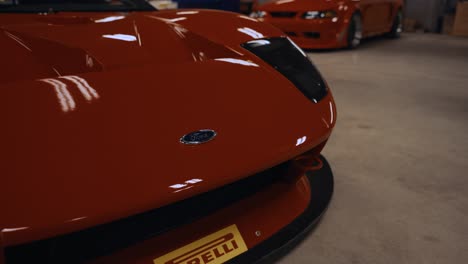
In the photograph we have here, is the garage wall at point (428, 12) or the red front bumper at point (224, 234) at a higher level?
the red front bumper at point (224, 234)

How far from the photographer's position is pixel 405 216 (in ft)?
3.44

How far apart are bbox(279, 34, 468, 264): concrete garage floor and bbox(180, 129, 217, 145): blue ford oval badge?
A: 0.36 m

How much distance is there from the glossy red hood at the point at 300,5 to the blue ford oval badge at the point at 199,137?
3.26 m

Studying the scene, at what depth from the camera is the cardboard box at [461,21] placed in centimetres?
529

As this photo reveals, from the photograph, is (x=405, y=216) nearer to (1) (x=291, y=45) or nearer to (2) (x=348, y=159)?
(2) (x=348, y=159)

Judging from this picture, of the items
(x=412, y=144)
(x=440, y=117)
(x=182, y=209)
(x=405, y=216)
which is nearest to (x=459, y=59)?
(x=440, y=117)

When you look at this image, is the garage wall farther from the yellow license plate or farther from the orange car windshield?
the yellow license plate

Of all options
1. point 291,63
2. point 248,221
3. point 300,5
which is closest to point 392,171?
point 291,63

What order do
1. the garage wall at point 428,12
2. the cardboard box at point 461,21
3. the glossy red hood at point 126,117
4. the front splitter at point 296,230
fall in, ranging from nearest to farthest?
1. the glossy red hood at point 126,117
2. the front splitter at point 296,230
3. the cardboard box at point 461,21
4. the garage wall at point 428,12

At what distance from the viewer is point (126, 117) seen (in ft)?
2.23

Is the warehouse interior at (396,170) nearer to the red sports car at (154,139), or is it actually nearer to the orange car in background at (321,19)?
the red sports car at (154,139)

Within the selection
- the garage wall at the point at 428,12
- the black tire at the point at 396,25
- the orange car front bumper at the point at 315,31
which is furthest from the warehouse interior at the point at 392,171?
the garage wall at the point at 428,12

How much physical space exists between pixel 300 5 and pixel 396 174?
9.32 ft

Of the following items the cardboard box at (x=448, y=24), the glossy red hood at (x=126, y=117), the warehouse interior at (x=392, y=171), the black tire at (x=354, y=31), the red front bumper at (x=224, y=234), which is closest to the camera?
the glossy red hood at (x=126, y=117)
